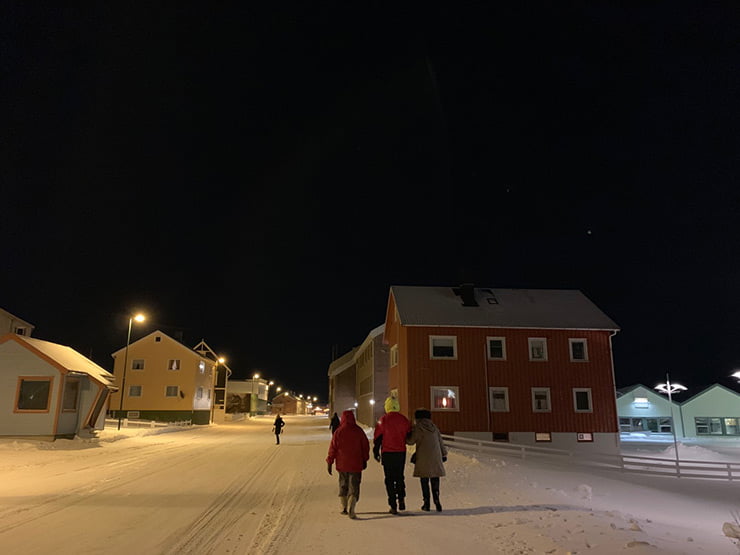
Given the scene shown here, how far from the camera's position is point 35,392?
2398 cm

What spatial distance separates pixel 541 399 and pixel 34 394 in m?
26.2

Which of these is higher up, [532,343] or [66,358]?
[532,343]

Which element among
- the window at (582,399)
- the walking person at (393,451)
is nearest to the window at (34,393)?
the walking person at (393,451)

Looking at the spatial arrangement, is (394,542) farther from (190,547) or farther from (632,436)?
(632,436)

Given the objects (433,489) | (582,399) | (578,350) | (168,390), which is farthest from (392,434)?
(168,390)

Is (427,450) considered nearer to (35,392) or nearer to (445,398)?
(35,392)

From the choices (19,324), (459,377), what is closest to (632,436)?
(459,377)

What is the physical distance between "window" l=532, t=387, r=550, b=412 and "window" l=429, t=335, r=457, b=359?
530cm

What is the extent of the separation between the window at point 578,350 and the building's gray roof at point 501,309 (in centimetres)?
92

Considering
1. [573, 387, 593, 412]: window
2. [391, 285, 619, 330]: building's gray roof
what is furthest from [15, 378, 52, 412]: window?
[573, 387, 593, 412]: window

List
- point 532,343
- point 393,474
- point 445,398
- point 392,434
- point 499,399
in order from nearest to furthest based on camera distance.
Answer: point 393,474
point 392,434
point 445,398
point 499,399
point 532,343

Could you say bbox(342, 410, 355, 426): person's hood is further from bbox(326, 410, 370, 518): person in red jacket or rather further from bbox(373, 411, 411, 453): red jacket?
bbox(373, 411, 411, 453): red jacket

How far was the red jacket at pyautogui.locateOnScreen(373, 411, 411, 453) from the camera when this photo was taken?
8.93 meters

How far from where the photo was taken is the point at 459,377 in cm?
3133
